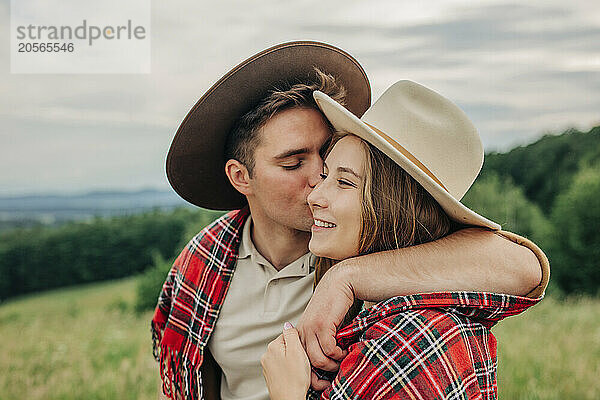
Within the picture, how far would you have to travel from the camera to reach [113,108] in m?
4.85

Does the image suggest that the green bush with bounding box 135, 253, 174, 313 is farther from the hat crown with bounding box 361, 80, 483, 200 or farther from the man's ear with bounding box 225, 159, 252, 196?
the hat crown with bounding box 361, 80, 483, 200

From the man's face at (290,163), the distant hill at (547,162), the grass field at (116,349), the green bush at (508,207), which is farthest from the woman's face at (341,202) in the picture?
the distant hill at (547,162)

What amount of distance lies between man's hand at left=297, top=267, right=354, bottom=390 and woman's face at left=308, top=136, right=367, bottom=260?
2.8 inches

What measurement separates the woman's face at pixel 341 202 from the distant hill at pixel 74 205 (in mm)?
3626

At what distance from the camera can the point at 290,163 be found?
1.81 meters

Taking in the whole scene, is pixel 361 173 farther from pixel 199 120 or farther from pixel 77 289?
pixel 77 289

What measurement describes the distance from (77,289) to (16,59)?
1920mm

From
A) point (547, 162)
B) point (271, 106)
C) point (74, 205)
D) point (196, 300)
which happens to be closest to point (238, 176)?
point (271, 106)

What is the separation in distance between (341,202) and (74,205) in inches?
156

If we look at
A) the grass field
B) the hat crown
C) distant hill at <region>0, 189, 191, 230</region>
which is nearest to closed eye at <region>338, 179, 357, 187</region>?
the hat crown

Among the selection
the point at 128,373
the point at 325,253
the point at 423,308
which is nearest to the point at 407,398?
the point at 423,308

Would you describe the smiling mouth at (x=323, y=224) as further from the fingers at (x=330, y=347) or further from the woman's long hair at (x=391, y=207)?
the fingers at (x=330, y=347)

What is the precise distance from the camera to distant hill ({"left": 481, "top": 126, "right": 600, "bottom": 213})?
26.5ft

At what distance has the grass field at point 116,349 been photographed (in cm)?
357
